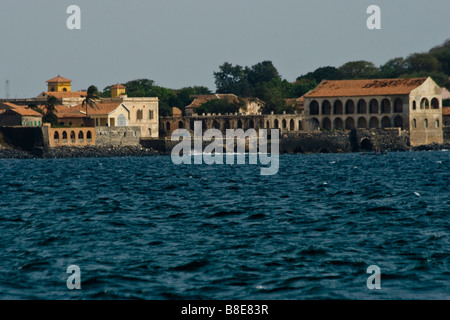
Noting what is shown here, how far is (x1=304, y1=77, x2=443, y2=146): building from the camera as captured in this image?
113 m

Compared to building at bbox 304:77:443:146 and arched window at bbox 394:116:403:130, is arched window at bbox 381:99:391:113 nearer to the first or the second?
building at bbox 304:77:443:146

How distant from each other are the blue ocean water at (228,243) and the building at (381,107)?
70.5 metres

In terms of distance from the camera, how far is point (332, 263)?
21594 mm

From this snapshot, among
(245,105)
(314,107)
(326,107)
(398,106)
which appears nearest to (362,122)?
(326,107)

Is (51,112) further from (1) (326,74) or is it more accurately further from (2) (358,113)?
(1) (326,74)

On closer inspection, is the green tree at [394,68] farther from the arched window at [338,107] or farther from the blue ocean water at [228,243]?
the blue ocean water at [228,243]

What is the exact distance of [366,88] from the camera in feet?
384

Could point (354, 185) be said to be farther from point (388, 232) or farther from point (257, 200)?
point (388, 232)

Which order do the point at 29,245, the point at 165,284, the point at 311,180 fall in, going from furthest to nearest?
1. the point at 311,180
2. the point at 29,245
3. the point at 165,284

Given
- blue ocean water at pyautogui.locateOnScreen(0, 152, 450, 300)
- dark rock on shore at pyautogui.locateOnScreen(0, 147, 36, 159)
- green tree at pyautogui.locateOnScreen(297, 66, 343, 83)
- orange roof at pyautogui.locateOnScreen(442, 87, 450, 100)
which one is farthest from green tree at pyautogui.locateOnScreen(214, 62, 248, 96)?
blue ocean water at pyautogui.locateOnScreen(0, 152, 450, 300)

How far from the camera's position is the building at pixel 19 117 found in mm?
102688

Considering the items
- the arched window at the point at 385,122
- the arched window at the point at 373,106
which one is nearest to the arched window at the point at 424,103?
the arched window at the point at 385,122
